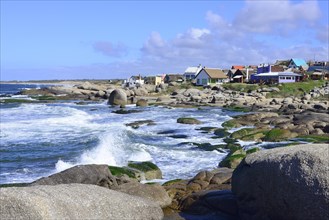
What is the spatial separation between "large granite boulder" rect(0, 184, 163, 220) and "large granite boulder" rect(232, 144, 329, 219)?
229 centimetres

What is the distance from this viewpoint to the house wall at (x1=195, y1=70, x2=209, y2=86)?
94281mm

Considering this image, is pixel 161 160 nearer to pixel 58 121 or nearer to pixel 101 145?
pixel 101 145

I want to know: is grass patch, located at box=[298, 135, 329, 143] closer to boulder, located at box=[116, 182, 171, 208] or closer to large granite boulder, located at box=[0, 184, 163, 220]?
boulder, located at box=[116, 182, 171, 208]

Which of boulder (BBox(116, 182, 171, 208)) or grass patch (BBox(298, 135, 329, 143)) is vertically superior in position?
boulder (BBox(116, 182, 171, 208))

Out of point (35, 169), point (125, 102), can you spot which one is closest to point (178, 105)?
point (125, 102)

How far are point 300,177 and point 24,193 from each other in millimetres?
5501

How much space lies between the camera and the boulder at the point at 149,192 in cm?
1260

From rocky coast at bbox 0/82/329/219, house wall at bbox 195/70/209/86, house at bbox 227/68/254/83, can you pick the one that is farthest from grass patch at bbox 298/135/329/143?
house at bbox 227/68/254/83

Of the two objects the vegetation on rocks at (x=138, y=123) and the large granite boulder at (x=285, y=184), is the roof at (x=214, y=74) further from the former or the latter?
the large granite boulder at (x=285, y=184)

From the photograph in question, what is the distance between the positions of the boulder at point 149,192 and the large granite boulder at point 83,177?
2.23 ft

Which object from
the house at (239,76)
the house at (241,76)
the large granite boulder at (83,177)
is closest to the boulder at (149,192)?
the large granite boulder at (83,177)

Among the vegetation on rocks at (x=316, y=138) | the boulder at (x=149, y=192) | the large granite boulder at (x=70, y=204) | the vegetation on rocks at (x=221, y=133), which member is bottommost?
the vegetation on rocks at (x=221, y=133)

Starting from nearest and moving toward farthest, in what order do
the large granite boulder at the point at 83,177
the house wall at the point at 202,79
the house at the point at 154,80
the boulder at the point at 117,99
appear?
the large granite boulder at the point at 83,177 → the boulder at the point at 117,99 → the house wall at the point at 202,79 → the house at the point at 154,80

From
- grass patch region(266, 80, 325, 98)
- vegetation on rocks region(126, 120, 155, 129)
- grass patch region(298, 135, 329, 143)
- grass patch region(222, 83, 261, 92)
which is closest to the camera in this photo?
grass patch region(298, 135, 329, 143)
